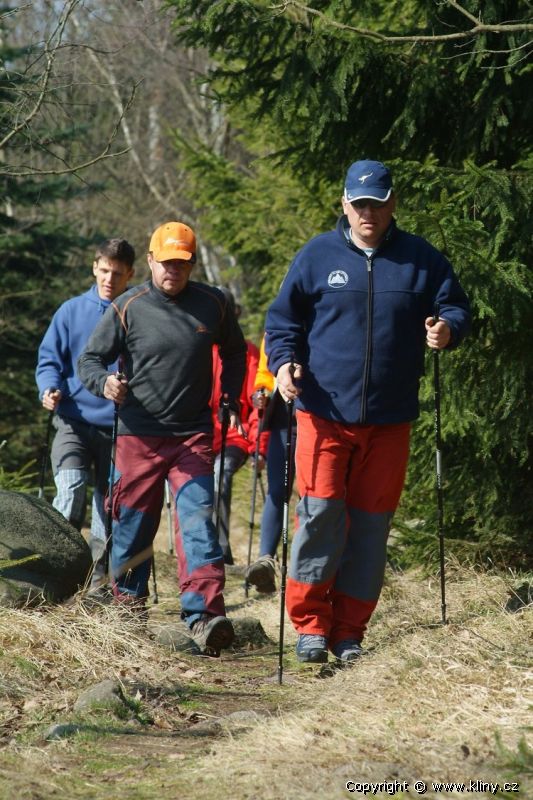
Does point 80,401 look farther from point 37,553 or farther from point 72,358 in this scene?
point 37,553

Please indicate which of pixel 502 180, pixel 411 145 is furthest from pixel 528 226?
pixel 411 145

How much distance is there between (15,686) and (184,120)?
897 inches

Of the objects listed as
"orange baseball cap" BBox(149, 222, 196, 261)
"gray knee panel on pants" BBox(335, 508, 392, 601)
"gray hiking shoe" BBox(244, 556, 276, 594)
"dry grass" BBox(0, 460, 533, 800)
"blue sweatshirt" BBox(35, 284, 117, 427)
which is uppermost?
"orange baseball cap" BBox(149, 222, 196, 261)

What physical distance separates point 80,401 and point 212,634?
7.56ft

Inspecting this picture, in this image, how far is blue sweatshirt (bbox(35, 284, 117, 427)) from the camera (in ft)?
27.9

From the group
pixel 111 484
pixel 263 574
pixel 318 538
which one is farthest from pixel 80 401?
pixel 318 538

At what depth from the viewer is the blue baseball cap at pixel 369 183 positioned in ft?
20.7

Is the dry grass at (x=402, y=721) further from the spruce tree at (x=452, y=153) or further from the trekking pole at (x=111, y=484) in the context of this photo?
the spruce tree at (x=452, y=153)

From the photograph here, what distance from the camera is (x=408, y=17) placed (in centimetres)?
865

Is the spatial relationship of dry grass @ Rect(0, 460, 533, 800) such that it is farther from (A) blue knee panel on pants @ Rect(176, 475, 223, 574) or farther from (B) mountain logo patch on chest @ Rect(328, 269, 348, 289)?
(B) mountain logo patch on chest @ Rect(328, 269, 348, 289)

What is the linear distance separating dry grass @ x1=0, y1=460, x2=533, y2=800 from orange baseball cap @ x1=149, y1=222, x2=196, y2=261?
1992 mm

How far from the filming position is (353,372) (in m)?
6.31

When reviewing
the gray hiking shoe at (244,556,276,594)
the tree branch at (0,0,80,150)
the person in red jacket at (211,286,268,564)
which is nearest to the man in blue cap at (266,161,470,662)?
the tree branch at (0,0,80,150)

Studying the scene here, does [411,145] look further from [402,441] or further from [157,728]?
[157,728]
